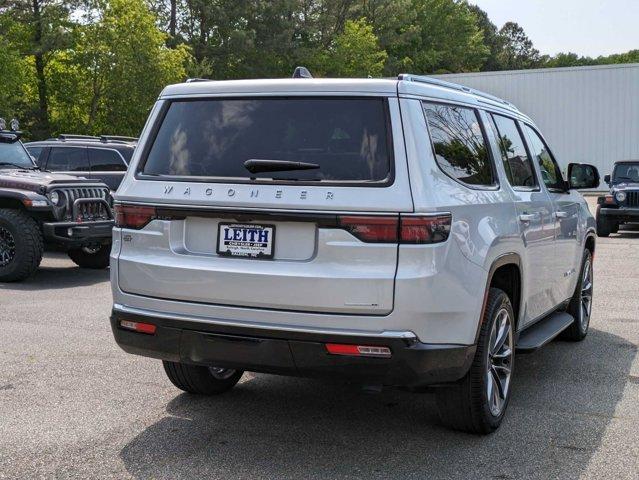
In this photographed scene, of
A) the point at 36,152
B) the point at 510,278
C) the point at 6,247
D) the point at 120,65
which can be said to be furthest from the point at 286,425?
the point at 120,65

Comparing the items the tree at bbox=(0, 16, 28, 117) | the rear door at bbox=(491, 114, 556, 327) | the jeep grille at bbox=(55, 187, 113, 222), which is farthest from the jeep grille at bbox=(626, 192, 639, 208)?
the tree at bbox=(0, 16, 28, 117)

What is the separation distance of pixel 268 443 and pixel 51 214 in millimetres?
7139

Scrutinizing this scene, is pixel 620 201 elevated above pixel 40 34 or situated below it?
below

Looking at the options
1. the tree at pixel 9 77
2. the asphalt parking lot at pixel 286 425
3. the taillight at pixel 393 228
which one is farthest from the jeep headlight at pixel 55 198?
the tree at pixel 9 77

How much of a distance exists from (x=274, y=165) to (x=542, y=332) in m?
2.64

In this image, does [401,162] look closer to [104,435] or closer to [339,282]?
[339,282]

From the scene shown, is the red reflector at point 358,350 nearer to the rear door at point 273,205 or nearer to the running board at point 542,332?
the rear door at point 273,205

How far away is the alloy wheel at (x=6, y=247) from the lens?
10445 millimetres

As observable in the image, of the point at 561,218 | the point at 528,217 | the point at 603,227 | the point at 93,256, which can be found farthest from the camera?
the point at 603,227

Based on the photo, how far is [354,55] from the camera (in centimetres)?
5141

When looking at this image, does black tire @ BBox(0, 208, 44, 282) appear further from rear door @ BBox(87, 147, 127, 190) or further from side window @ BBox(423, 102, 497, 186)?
side window @ BBox(423, 102, 497, 186)

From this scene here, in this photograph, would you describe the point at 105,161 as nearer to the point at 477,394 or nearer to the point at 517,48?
the point at 477,394

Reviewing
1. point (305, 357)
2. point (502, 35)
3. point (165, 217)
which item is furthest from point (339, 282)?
point (502, 35)

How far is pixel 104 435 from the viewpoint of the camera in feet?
14.5
